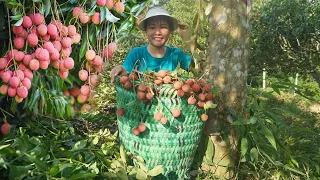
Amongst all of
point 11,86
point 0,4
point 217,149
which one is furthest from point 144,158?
point 0,4

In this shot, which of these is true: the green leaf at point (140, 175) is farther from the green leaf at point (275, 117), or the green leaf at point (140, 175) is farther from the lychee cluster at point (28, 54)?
the green leaf at point (275, 117)

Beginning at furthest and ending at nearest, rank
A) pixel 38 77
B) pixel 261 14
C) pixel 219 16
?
pixel 261 14 → pixel 219 16 → pixel 38 77

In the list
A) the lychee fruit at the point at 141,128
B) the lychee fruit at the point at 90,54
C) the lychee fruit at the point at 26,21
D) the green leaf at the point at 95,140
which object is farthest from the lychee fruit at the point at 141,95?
the lychee fruit at the point at 26,21

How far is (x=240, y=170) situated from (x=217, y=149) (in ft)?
0.43

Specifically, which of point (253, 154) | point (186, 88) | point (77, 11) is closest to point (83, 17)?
point (77, 11)

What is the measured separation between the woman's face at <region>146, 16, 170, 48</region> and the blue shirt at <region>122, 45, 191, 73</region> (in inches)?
3.1

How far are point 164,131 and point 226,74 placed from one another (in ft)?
1.25

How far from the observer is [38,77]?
1.21 meters

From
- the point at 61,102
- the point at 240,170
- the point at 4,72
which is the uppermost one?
the point at 4,72

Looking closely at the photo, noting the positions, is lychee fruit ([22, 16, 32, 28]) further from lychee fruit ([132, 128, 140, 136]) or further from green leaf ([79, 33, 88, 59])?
lychee fruit ([132, 128, 140, 136])

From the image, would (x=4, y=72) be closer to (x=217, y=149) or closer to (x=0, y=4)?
(x=0, y=4)

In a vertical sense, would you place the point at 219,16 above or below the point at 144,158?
above

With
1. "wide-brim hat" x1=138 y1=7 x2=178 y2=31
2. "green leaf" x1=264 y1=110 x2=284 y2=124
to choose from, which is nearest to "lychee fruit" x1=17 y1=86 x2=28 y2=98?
"wide-brim hat" x1=138 y1=7 x2=178 y2=31

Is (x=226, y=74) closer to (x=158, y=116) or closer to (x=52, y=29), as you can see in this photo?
(x=158, y=116)
